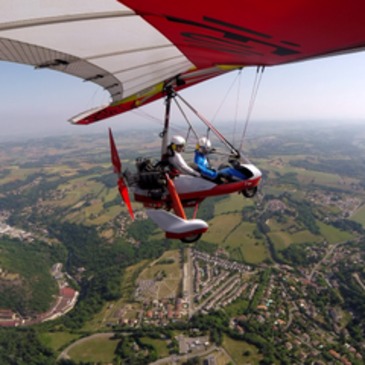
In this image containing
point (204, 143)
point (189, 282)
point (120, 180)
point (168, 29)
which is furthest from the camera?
point (189, 282)

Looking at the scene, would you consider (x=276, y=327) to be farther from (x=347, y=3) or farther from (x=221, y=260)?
(x=347, y=3)

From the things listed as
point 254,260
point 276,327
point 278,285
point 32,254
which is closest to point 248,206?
point 254,260

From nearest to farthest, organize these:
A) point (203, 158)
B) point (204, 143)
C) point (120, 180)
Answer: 1. point (204, 143)
2. point (203, 158)
3. point (120, 180)

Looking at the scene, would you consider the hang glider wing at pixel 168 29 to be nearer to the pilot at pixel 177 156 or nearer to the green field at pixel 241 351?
the pilot at pixel 177 156

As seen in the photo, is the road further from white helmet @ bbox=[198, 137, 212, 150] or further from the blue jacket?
white helmet @ bbox=[198, 137, 212, 150]

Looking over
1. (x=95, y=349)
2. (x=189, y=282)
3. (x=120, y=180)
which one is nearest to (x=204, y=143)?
(x=120, y=180)

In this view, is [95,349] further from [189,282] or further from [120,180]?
[120,180]

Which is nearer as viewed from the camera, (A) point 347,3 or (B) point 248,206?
(A) point 347,3

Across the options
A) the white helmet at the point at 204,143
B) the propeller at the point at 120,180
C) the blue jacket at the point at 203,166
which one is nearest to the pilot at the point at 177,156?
the blue jacket at the point at 203,166
